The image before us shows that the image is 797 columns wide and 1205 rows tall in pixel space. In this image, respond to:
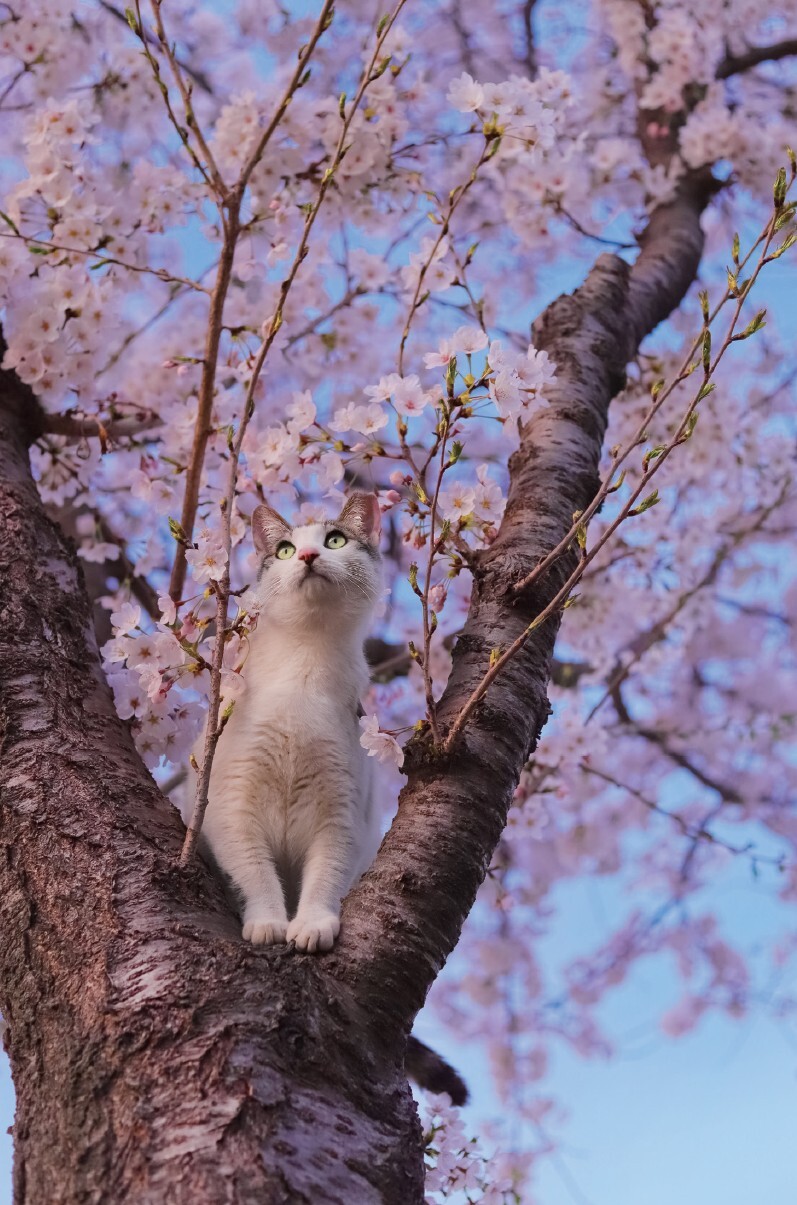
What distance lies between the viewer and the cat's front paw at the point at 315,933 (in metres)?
2.01

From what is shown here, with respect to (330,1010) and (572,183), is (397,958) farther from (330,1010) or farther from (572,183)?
(572,183)

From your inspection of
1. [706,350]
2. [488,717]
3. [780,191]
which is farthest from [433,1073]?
[780,191]

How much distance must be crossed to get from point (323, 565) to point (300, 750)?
23.0 inches

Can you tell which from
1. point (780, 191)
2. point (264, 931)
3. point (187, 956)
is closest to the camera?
point (187, 956)

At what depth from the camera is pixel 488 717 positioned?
2.32 m

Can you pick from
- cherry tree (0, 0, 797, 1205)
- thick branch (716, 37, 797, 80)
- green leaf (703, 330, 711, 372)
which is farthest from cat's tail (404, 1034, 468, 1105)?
thick branch (716, 37, 797, 80)

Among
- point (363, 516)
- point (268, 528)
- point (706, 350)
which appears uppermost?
point (363, 516)

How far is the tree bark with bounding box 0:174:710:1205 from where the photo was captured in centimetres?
158

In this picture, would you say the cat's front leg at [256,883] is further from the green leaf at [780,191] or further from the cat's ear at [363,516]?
the green leaf at [780,191]

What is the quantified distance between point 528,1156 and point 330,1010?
557 cm

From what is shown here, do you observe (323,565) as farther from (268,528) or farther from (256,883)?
(256,883)

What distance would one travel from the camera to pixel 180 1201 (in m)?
1.47

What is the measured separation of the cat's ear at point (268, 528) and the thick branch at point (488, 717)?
0.75 metres

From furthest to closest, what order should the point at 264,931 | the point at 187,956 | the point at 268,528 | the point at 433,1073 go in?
1. the point at 268,528
2. the point at 433,1073
3. the point at 264,931
4. the point at 187,956
